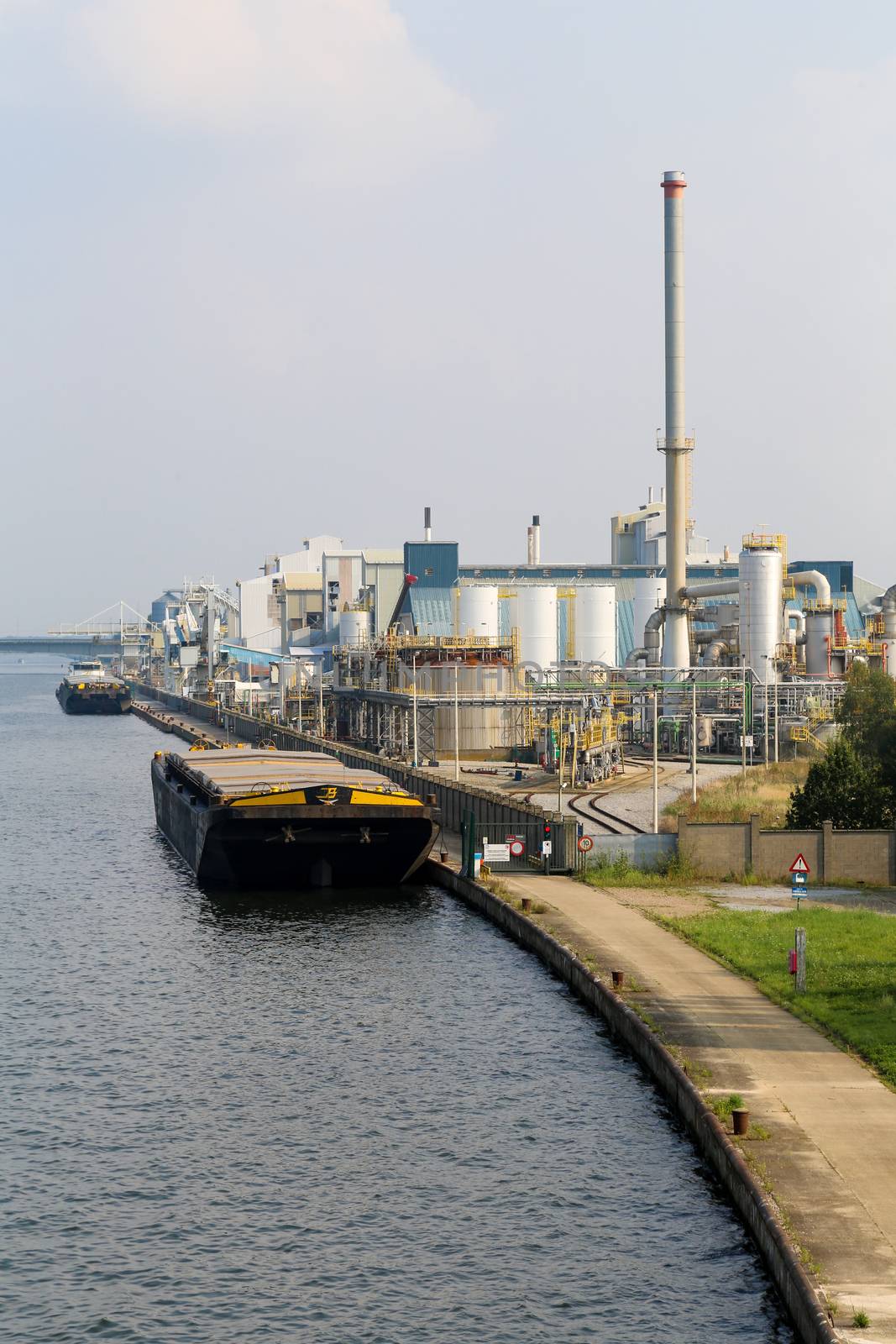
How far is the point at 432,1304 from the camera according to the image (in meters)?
20.3

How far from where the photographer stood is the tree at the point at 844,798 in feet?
162

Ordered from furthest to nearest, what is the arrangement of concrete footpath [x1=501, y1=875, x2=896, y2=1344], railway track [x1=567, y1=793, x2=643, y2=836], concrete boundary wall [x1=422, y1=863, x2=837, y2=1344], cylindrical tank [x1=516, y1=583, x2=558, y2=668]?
cylindrical tank [x1=516, y1=583, x2=558, y2=668]
railway track [x1=567, y1=793, x2=643, y2=836]
concrete footpath [x1=501, y1=875, x2=896, y2=1344]
concrete boundary wall [x1=422, y1=863, x2=837, y2=1344]

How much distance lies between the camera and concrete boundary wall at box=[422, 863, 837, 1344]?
1811 centimetres

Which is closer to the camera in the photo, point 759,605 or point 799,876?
point 799,876

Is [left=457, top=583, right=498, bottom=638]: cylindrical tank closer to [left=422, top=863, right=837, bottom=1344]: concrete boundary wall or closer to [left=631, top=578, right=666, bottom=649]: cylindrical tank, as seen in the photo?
Result: [left=631, top=578, right=666, bottom=649]: cylindrical tank

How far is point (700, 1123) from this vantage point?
24.7m

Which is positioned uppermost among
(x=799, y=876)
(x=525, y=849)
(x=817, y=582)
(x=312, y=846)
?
(x=817, y=582)

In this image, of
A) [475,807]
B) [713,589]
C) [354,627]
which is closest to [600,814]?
[475,807]

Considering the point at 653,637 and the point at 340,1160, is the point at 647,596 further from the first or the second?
the point at 340,1160

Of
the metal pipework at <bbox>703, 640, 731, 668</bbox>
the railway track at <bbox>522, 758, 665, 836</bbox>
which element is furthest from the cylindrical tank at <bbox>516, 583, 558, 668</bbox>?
the railway track at <bbox>522, 758, 665, 836</bbox>

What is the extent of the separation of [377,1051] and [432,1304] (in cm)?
1181

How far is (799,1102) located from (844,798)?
26.4 metres

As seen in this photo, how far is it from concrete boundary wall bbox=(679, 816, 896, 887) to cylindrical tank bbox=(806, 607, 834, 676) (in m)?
58.4

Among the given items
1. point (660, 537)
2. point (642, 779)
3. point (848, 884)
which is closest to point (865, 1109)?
point (848, 884)
